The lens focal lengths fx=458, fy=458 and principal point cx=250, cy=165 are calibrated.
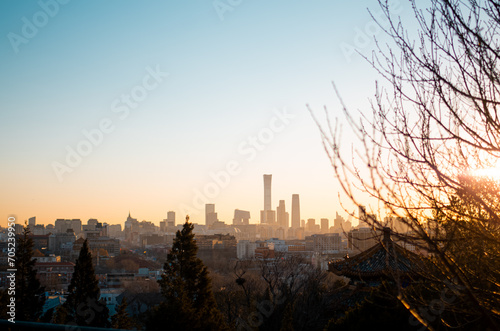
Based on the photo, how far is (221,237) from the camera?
81062 millimetres

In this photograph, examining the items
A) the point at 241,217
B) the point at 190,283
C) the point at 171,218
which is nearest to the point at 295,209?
the point at 241,217

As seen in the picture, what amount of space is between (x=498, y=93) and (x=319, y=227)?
472ft

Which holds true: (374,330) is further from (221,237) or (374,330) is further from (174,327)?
(221,237)

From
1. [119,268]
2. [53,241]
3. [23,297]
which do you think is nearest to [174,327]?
[23,297]

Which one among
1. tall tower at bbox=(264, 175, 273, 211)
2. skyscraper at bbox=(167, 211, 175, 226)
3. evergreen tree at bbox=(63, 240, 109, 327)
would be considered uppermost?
tall tower at bbox=(264, 175, 273, 211)

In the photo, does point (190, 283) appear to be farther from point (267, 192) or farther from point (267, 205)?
point (267, 205)

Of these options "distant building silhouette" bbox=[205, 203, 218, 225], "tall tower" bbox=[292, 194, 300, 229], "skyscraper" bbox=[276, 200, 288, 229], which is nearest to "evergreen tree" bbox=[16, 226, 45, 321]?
"distant building silhouette" bbox=[205, 203, 218, 225]

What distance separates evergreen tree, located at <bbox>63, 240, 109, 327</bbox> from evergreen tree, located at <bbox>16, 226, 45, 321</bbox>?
96 cm

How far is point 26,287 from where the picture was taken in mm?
14711

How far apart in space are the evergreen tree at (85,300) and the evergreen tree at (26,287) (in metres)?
0.96

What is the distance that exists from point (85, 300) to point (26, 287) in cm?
199

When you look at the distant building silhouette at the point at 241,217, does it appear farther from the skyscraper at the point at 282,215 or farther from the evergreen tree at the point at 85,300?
the evergreen tree at the point at 85,300

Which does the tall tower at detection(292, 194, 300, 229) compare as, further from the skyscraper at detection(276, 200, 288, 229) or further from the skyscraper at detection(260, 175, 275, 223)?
the skyscraper at detection(260, 175, 275, 223)

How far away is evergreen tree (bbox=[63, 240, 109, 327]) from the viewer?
14078mm
